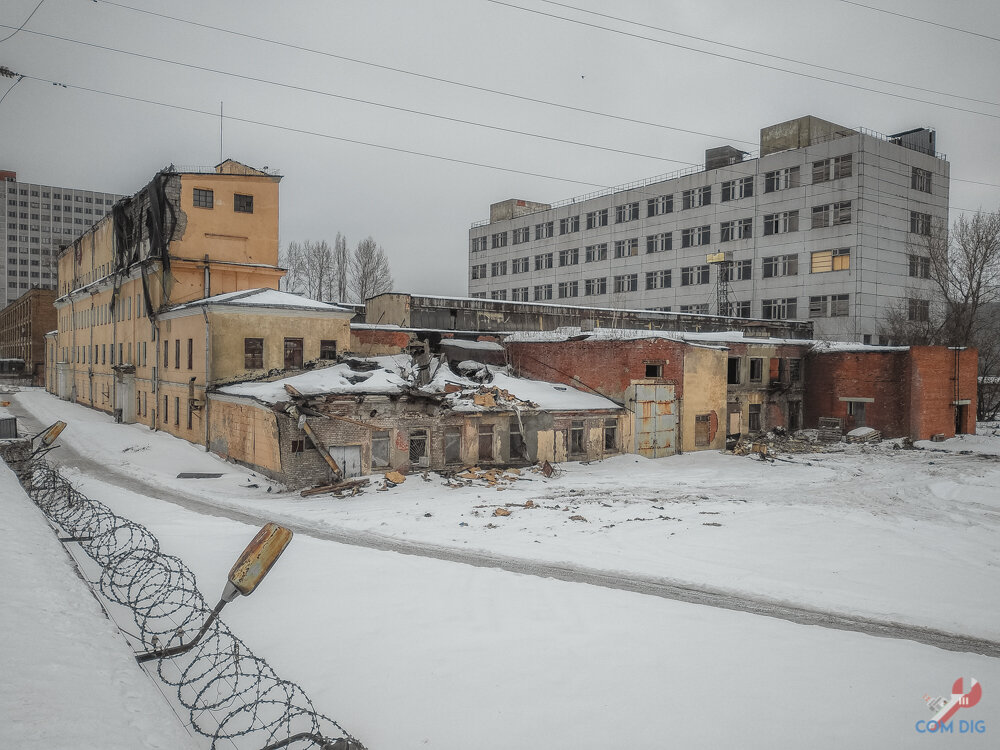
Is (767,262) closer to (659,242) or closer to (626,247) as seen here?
(659,242)

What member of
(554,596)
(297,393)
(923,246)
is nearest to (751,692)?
(554,596)

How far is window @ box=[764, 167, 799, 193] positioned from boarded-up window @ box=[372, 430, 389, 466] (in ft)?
127

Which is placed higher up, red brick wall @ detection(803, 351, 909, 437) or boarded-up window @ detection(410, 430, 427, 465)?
red brick wall @ detection(803, 351, 909, 437)

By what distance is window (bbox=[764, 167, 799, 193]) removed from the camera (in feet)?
151

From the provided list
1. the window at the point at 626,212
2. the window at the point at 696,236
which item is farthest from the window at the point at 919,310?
the window at the point at 626,212

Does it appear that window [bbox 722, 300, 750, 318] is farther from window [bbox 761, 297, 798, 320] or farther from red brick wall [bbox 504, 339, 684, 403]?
red brick wall [bbox 504, 339, 684, 403]

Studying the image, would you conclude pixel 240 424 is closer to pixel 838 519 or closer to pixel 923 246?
pixel 838 519

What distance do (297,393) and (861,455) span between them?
2647 centimetres

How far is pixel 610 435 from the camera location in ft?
90.6

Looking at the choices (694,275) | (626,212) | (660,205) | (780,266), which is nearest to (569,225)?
(626,212)

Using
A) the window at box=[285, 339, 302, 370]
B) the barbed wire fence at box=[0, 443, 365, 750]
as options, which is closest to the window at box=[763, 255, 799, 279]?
the window at box=[285, 339, 302, 370]

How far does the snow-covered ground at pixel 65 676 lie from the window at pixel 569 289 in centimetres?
5579

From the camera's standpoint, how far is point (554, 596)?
36.4 feet

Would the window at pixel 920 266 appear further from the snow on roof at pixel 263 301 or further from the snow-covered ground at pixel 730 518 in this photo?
the snow on roof at pixel 263 301
